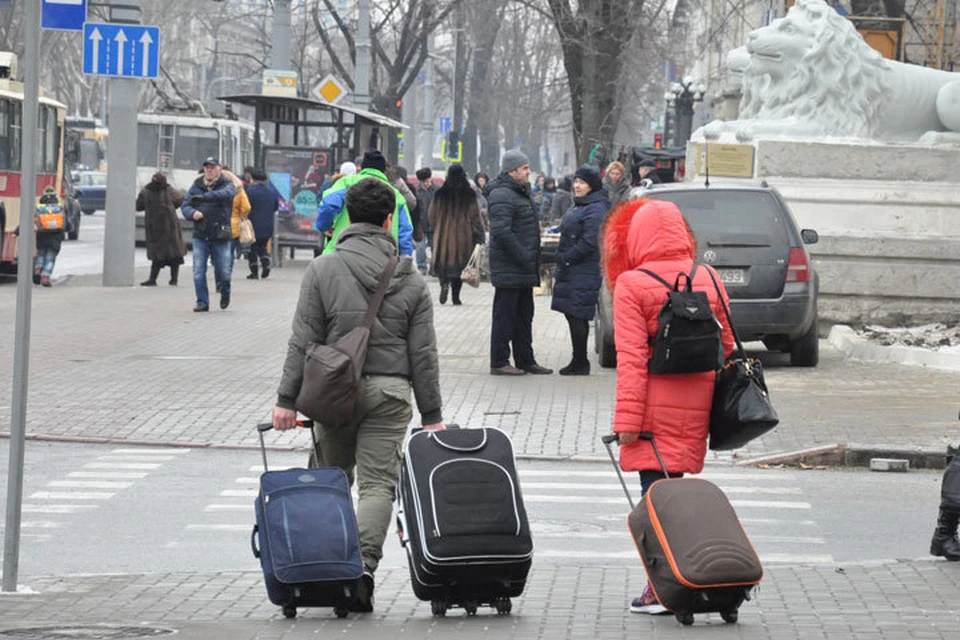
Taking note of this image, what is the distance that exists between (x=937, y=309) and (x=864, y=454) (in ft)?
30.9

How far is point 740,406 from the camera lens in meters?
7.21

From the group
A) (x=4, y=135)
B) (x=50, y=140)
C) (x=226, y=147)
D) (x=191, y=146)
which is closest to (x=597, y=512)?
(x=4, y=135)

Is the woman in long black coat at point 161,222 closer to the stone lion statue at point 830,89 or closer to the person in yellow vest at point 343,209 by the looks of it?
the stone lion statue at point 830,89

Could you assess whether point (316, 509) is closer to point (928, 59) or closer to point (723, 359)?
point (723, 359)

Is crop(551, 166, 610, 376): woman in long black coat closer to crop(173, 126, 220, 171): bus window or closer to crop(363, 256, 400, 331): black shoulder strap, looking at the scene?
crop(363, 256, 400, 331): black shoulder strap

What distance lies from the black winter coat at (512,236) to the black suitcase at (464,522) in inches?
359

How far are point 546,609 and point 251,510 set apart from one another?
3228 mm

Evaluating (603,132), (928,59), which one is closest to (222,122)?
(603,132)

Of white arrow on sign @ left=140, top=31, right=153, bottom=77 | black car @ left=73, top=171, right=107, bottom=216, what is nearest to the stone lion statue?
white arrow on sign @ left=140, top=31, right=153, bottom=77

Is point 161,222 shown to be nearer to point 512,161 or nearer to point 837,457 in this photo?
point 512,161

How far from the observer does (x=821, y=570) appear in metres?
8.50

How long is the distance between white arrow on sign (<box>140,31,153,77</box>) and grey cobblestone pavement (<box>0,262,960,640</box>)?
9.44ft

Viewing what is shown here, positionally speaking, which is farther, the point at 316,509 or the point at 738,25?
the point at 738,25

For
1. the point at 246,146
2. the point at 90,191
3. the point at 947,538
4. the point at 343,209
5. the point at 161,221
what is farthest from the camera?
the point at 90,191
